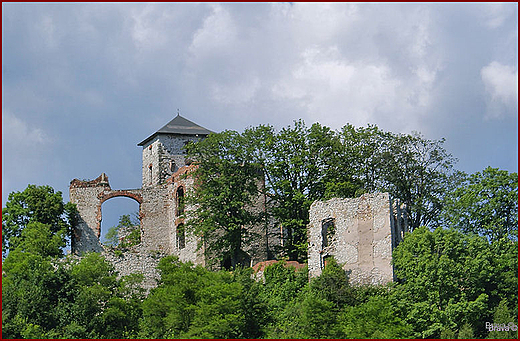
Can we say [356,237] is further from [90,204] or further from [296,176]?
[90,204]

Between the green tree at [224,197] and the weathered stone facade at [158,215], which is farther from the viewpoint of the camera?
the weathered stone facade at [158,215]

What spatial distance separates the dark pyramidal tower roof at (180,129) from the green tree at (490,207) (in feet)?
70.3

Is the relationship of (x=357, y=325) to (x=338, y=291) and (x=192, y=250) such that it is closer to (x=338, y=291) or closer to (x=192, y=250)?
(x=338, y=291)

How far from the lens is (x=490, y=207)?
32.3 metres

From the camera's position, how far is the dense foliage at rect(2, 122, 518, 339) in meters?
28.9

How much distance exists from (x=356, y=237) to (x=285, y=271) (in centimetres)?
420

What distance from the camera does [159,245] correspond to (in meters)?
44.3

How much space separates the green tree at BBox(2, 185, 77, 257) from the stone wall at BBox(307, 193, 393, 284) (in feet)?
48.0

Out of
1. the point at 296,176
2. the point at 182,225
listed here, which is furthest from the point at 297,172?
the point at 182,225

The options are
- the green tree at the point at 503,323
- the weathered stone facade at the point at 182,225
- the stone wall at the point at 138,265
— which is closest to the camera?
the green tree at the point at 503,323

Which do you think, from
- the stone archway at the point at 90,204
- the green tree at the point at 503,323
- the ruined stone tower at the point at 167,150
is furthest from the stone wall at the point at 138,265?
the green tree at the point at 503,323

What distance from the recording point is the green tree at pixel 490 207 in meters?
32.0

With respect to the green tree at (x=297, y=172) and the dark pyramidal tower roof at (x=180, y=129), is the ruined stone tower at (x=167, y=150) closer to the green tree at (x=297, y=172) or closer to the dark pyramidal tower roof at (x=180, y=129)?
the dark pyramidal tower roof at (x=180, y=129)

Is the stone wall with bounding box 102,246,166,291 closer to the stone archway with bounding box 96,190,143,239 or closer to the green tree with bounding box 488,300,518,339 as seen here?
the stone archway with bounding box 96,190,143,239
